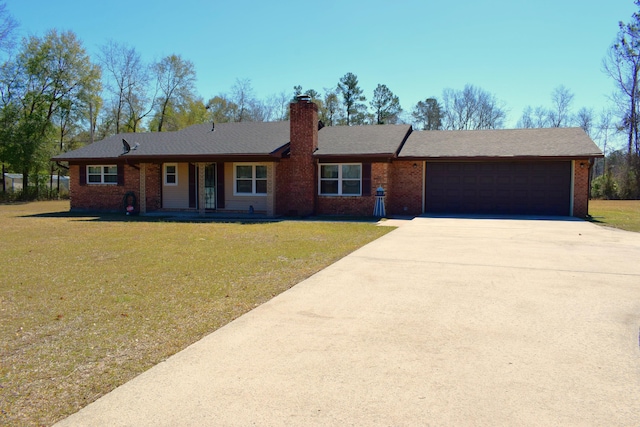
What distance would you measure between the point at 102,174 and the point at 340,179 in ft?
37.1

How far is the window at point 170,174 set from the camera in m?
20.5

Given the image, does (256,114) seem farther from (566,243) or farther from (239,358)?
(239,358)

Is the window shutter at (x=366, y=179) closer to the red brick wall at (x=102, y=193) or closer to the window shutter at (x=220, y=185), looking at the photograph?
the window shutter at (x=220, y=185)

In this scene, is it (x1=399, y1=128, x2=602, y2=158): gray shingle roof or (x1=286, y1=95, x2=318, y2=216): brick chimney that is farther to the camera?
(x1=286, y1=95, x2=318, y2=216): brick chimney

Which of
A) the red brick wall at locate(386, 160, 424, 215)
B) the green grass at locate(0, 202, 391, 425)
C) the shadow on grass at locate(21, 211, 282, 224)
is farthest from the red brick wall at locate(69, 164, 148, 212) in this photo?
the red brick wall at locate(386, 160, 424, 215)

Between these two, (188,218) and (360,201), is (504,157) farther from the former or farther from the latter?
(188,218)

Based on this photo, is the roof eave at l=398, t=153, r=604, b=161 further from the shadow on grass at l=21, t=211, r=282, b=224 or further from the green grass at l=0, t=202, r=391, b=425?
the green grass at l=0, t=202, r=391, b=425

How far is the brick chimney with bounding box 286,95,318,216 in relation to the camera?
18.4 metres

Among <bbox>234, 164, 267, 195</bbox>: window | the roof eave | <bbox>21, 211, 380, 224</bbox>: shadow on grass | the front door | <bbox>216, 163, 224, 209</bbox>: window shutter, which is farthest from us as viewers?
the front door

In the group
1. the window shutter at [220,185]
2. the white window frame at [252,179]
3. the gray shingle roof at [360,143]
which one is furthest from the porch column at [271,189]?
the window shutter at [220,185]

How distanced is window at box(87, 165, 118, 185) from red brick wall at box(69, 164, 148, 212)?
26 cm

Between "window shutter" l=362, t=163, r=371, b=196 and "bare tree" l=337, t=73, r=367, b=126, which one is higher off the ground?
"bare tree" l=337, t=73, r=367, b=126

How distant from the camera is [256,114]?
5041 cm

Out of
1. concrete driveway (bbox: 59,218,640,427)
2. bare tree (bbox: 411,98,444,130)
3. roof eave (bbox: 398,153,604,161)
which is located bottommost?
concrete driveway (bbox: 59,218,640,427)
